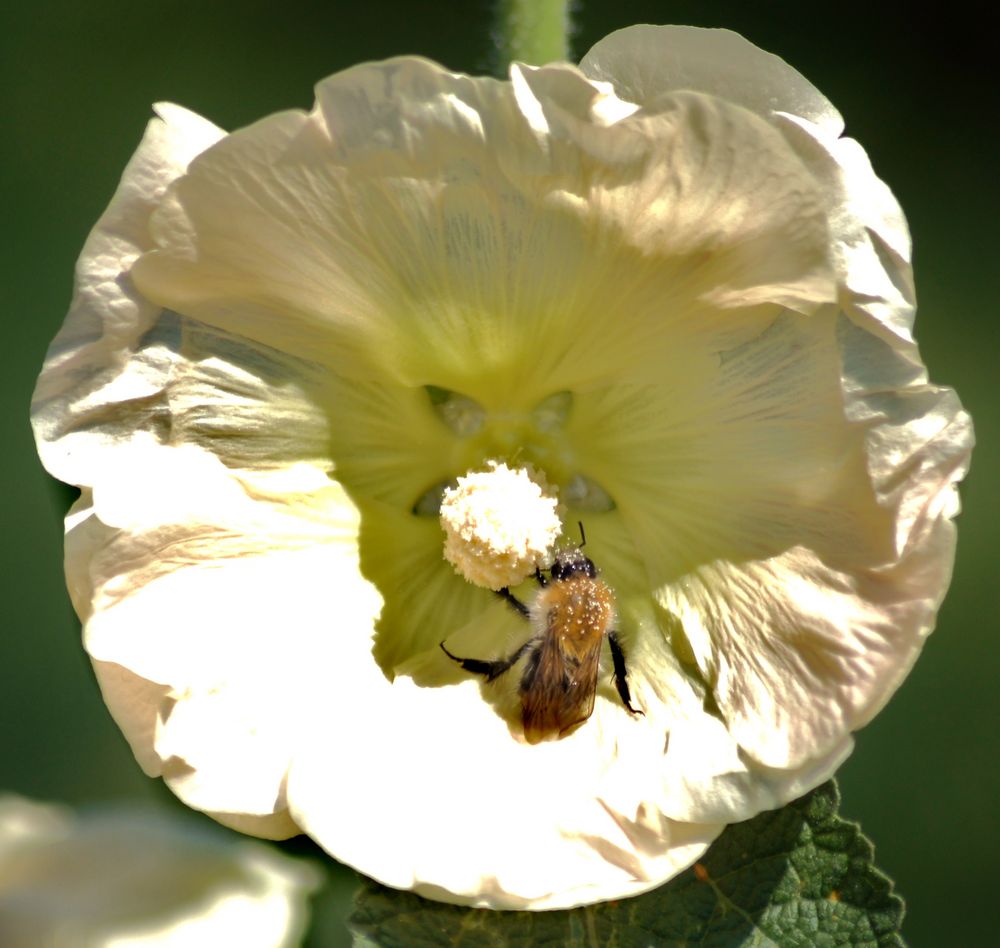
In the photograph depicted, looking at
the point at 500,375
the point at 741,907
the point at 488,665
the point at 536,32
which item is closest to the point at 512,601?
the point at 488,665

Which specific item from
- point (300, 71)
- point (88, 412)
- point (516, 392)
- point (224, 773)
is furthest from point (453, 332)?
point (300, 71)

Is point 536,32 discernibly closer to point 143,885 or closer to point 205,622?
point 205,622

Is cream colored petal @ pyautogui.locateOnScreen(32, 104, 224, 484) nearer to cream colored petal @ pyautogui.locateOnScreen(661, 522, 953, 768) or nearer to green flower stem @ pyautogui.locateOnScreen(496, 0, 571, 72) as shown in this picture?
green flower stem @ pyautogui.locateOnScreen(496, 0, 571, 72)

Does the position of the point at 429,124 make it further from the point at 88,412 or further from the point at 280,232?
the point at 88,412

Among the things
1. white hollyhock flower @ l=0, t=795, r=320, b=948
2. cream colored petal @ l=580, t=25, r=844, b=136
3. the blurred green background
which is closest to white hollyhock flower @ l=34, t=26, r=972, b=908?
cream colored petal @ l=580, t=25, r=844, b=136

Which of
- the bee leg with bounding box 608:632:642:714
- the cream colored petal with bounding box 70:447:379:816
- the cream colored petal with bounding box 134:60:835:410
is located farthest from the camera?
the bee leg with bounding box 608:632:642:714

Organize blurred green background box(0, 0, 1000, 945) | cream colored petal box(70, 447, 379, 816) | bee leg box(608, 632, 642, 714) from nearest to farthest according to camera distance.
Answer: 1. cream colored petal box(70, 447, 379, 816)
2. bee leg box(608, 632, 642, 714)
3. blurred green background box(0, 0, 1000, 945)

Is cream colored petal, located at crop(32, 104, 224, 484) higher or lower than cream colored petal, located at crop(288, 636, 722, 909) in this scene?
higher
